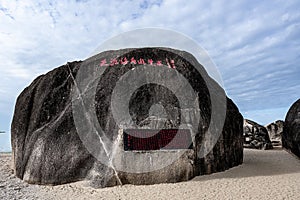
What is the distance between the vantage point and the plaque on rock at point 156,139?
752cm

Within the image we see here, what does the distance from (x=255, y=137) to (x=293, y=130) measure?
3413mm

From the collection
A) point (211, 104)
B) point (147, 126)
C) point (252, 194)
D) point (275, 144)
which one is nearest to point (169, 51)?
point (211, 104)

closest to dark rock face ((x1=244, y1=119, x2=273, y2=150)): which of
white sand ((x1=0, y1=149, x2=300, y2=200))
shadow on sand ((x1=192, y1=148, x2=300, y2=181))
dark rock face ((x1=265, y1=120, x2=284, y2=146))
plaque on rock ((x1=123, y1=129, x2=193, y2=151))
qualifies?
dark rock face ((x1=265, y1=120, x2=284, y2=146))

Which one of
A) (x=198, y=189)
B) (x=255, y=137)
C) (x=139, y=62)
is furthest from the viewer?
(x=255, y=137)

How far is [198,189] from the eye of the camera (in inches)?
271

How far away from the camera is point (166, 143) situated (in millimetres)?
7617

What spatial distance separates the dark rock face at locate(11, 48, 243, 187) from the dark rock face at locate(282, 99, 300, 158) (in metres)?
3.51

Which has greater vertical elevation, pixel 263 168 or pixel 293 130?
pixel 293 130

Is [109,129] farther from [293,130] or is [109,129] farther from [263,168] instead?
[293,130]

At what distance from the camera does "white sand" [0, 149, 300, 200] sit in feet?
21.7

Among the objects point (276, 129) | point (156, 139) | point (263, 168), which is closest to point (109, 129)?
point (156, 139)

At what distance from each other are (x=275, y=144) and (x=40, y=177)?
13.2m

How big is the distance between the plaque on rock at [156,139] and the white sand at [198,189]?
2.99ft

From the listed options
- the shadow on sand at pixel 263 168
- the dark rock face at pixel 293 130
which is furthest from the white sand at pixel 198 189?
the dark rock face at pixel 293 130
